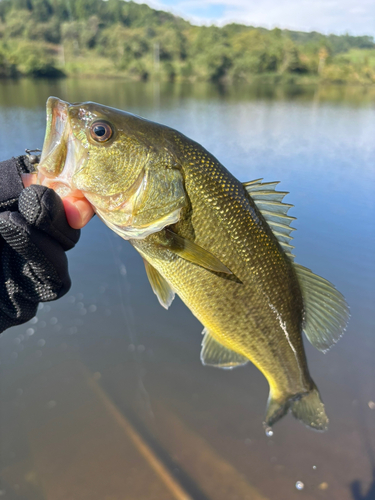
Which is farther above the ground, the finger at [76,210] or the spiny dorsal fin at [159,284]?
the finger at [76,210]

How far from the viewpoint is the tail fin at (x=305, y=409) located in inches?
96.3

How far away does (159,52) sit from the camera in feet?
222

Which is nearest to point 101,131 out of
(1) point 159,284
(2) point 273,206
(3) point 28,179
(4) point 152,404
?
(3) point 28,179

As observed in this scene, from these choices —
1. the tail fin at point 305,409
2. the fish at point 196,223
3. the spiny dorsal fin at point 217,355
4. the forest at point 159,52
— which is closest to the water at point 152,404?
the tail fin at point 305,409

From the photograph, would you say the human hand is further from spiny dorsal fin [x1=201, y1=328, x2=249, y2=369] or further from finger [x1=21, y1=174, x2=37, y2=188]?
spiny dorsal fin [x1=201, y1=328, x2=249, y2=369]

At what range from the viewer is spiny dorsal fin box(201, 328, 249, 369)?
245 centimetres

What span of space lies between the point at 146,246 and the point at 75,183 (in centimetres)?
50

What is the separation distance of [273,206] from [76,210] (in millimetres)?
1164

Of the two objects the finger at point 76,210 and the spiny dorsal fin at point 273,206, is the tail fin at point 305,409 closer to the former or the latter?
the spiny dorsal fin at point 273,206

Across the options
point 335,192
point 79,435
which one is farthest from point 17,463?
point 335,192

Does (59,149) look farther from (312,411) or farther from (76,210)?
(312,411)

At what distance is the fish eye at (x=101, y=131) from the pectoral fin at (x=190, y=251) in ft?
1.91

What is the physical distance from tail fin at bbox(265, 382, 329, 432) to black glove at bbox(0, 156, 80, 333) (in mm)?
1736

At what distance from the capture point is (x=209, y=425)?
151 inches
